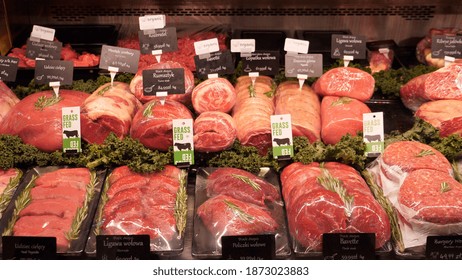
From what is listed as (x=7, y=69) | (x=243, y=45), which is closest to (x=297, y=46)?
(x=243, y=45)

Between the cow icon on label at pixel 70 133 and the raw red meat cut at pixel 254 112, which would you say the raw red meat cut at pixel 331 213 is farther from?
the cow icon on label at pixel 70 133

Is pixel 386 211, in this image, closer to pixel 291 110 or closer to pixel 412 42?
pixel 291 110

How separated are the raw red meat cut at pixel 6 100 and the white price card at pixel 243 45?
1506 mm

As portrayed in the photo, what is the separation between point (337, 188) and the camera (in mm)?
2662

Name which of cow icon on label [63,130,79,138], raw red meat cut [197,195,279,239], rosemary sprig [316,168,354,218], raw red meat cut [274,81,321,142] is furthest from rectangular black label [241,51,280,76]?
cow icon on label [63,130,79,138]

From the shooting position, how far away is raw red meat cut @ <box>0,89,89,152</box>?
3.13m

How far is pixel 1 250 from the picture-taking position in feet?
8.31

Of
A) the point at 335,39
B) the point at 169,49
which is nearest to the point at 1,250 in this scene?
the point at 169,49

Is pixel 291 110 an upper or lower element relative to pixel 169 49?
lower

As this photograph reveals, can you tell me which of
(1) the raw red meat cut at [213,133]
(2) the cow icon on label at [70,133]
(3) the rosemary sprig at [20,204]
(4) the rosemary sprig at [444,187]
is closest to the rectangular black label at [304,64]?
(1) the raw red meat cut at [213,133]
